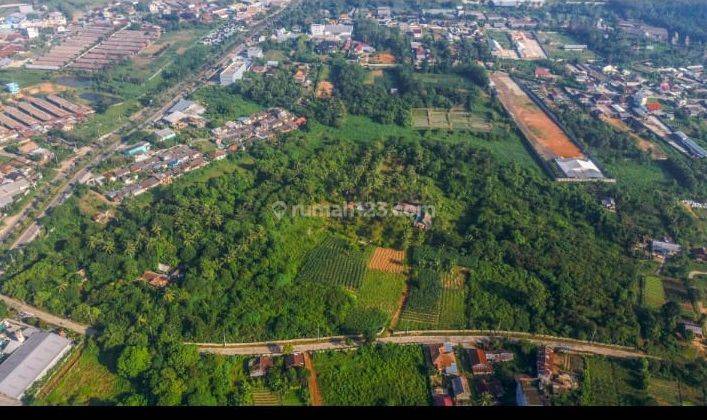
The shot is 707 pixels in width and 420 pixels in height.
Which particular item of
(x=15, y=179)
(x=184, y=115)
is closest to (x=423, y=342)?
(x=15, y=179)

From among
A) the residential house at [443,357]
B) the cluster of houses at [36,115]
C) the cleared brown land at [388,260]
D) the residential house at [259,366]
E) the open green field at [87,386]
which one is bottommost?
the open green field at [87,386]

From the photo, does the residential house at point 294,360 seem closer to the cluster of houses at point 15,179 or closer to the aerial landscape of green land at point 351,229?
the aerial landscape of green land at point 351,229

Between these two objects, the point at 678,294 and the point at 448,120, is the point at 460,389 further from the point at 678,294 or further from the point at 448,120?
the point at 448,120

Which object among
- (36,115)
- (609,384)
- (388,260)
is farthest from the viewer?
(36,115)

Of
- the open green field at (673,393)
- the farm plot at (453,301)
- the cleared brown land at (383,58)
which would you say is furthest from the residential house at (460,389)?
the cleared brown land at (383,58)

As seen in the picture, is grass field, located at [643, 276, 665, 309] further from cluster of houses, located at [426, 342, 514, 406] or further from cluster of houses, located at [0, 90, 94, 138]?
cluster of houses, located at [0, 90, 94, 138]

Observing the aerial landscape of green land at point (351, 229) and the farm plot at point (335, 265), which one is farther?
the farm plot at point (335, 265)
